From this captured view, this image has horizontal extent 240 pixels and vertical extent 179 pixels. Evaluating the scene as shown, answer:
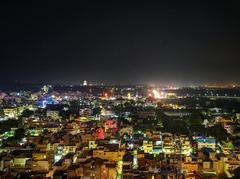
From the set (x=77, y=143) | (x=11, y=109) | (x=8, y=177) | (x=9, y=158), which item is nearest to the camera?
(x=8, y=177)

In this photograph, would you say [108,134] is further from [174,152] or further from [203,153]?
[203,153]

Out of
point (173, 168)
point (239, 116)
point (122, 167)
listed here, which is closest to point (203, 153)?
point (173, 168)

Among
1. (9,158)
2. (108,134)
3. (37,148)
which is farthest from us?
(108,134)

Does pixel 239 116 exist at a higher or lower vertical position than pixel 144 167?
higher

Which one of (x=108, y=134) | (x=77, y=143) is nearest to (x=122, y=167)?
(x=77, y=143)

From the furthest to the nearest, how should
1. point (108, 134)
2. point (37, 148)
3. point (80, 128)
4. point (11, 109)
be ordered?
point (11, 109) → point (80, 128) → point (108, 134) → point (37, 148)

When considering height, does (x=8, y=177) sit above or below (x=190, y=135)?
below

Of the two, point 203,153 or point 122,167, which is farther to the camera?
point 203,153

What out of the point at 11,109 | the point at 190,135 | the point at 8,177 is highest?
the point at 11,109

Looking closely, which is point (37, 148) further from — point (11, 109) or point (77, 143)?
point (11, 109)
